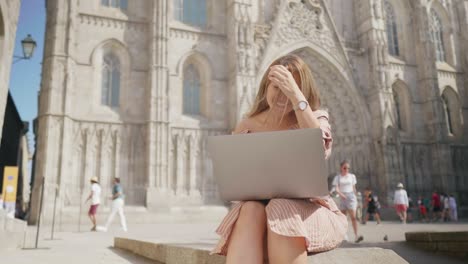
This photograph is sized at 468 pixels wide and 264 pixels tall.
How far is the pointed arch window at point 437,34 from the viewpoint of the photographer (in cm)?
2647

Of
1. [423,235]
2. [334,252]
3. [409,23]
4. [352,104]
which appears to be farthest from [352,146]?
[334,252]

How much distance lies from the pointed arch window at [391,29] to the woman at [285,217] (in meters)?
25.1

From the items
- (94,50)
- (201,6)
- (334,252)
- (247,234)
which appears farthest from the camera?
(201,6)

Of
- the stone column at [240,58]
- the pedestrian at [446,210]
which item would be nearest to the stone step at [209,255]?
the stone column at [240,58]

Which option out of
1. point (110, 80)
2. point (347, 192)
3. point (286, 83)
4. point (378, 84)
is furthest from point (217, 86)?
point (286, 83)

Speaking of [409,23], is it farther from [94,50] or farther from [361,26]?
[94,50]

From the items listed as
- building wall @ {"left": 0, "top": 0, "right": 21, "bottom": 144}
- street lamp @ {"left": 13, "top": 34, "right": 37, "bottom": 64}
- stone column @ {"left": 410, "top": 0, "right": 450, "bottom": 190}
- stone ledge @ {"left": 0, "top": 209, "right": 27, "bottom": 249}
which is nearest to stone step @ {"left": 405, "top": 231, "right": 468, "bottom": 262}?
stone ledge @ {"left": 0, "top": 209, "right": 27, "bottom": 249}

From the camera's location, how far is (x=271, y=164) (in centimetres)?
213

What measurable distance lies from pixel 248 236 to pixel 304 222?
0.98 feet

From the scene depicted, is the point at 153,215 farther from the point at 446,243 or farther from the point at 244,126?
the point at 244,126

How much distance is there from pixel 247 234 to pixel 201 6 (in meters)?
20.7

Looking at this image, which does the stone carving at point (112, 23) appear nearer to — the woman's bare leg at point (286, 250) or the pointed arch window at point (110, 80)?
the pointed arch window at point (110, 80)

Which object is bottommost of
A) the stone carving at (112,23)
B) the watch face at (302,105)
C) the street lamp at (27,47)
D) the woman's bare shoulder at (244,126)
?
the woman's bare shoulder at (244,126)

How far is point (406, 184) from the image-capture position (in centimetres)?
2256
